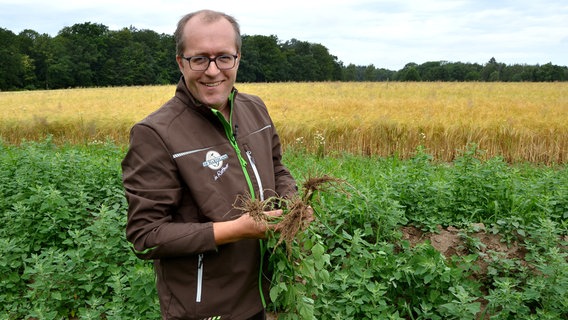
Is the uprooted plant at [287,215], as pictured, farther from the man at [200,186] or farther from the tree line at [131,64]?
the tree line at [131,64]

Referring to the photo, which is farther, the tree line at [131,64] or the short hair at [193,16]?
the tree line at [131,64]

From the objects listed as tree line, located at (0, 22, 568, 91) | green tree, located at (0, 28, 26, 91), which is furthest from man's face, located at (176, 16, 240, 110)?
green tree, located at (0, 28, 26, 91)

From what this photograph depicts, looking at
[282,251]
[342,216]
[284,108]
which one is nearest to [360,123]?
[284,108]

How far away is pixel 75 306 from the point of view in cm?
398

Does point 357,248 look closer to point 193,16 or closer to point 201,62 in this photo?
point 201,62

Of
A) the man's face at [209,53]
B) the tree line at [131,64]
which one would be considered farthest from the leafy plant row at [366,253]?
the tree line at [131,64]

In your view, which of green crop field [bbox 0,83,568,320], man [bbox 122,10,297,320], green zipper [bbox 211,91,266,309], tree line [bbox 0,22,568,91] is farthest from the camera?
tree line [bbox 0,22,568,91]

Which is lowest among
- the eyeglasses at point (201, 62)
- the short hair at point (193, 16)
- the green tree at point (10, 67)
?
the green tree at point (10, 67)

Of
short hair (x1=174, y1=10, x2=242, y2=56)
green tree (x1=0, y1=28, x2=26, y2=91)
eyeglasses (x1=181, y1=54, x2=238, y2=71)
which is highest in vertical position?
short hair (x1=174, y1=10, x2=242, y2=56)

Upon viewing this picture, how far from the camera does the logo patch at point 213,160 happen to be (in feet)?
5.97

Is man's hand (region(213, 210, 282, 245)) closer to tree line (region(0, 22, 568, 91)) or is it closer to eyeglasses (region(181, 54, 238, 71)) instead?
eyeglasses (region(181, 54, 238, 71))

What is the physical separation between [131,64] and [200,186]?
65194 mm

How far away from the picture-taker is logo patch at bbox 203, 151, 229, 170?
5.97ft

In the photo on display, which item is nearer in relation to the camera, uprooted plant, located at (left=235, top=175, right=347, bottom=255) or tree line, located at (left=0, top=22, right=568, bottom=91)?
uprooted plant, located at (left=235, top=175, right=347, bottom=255)
